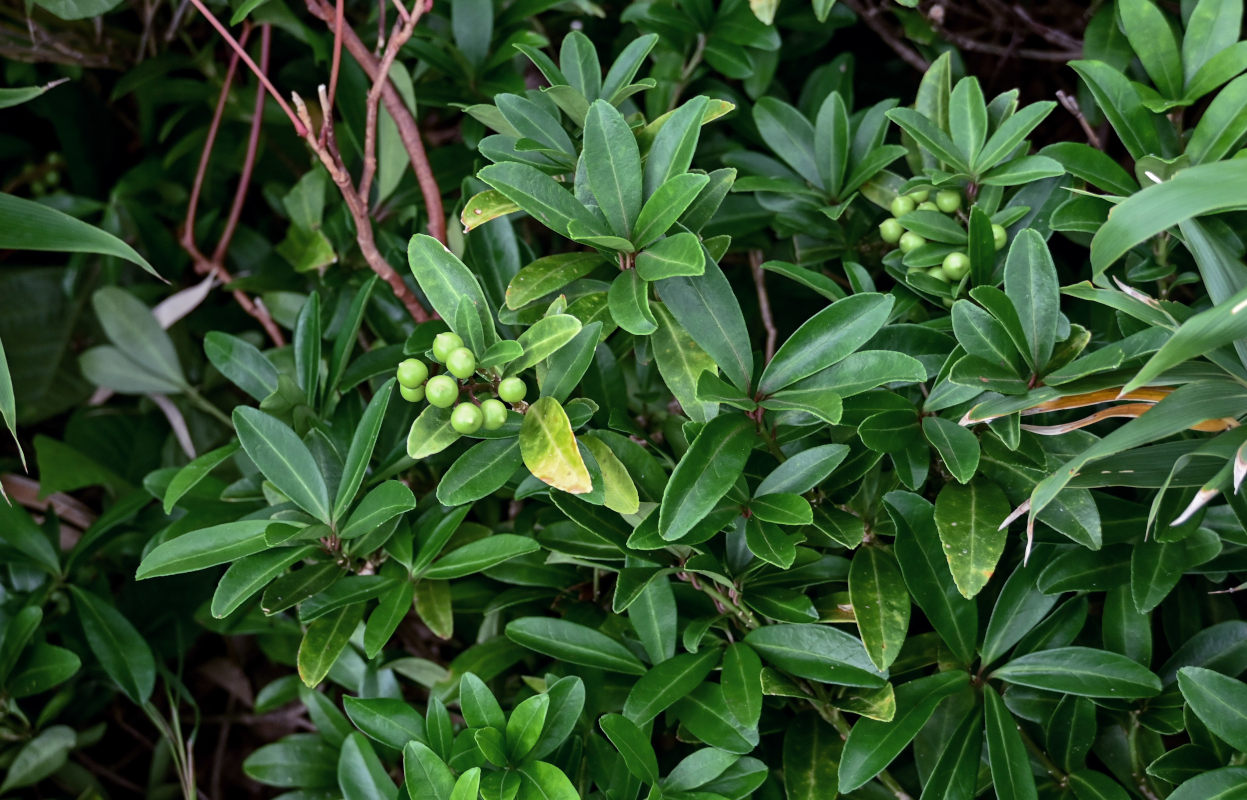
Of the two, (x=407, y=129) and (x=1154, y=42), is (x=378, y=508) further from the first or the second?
(x=1154, y=42)

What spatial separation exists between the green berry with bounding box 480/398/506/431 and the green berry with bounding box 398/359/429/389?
0.06 meters

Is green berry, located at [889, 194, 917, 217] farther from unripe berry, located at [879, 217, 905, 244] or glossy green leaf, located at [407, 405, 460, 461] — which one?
glossy green leaf, located at [407, 405, 460, 461]

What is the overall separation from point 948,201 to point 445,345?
0.53m

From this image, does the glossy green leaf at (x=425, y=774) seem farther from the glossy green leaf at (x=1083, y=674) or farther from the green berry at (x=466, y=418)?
the glossy green leaf at (x=1083, y=674)

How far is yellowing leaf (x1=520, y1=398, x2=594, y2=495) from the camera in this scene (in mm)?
734

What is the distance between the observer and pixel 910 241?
94 cm

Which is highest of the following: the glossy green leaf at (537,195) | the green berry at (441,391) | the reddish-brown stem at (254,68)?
the reddish-brown stem at (254,68)

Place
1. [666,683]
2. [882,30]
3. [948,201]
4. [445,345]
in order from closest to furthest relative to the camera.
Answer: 1. [445,345]
2. [666,683]
3. [948,201]
4. [882,30]

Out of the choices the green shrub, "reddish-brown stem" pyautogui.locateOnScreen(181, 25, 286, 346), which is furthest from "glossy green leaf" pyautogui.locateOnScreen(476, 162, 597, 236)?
"reddish-brown stem" pyautogui.locateOnScreen(181, 25, 286, 346)

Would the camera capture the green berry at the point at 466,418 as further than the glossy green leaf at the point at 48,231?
No

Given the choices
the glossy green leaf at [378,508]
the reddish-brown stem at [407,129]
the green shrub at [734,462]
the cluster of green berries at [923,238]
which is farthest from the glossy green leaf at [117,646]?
the cluster of green berries at [923,238]

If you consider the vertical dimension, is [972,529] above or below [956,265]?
below

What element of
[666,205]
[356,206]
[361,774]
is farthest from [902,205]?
[361,774]

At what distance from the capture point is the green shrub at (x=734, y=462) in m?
0.76
